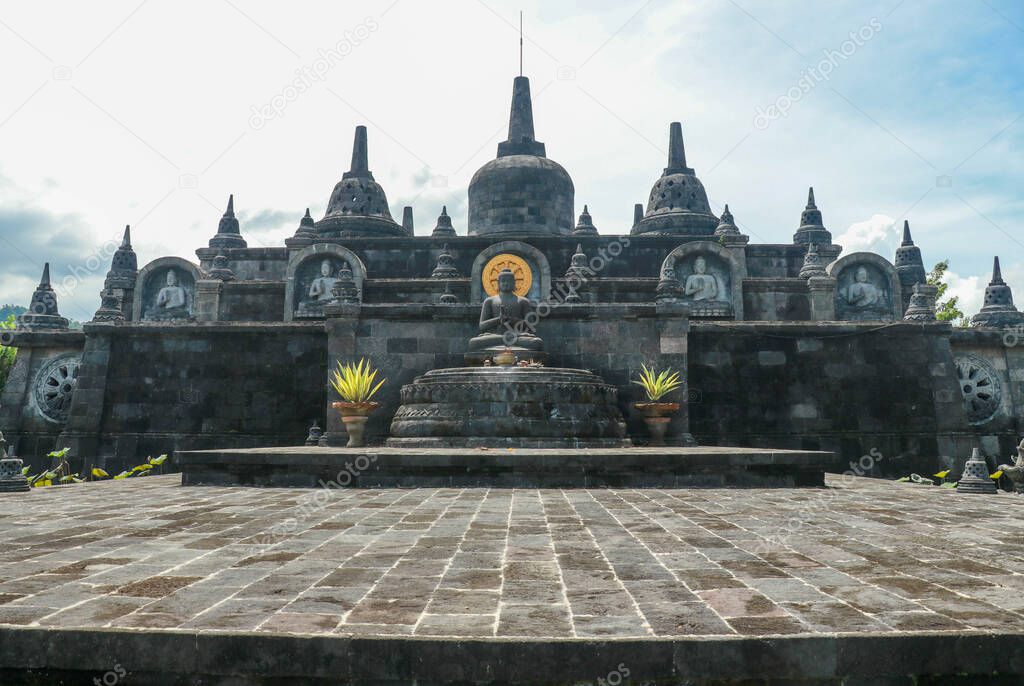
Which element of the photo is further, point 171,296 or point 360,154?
point 360,154

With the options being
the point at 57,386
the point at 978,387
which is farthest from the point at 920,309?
the point at 57,386

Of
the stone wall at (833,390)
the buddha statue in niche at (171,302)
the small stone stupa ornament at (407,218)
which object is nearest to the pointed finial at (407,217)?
the small stone stupa ornament at (407,218)

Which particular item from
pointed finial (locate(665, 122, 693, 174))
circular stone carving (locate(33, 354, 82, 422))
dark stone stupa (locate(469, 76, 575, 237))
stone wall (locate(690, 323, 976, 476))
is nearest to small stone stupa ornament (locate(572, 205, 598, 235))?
dark stone stupa (locate(469, 76, 575, 237))

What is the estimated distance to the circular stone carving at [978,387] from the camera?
17453 millimetres

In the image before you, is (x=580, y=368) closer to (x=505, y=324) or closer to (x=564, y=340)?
(x=564, y=340)

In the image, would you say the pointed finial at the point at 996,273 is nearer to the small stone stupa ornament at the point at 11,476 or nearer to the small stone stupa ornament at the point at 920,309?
the small stone stupa ornament at the point at 920,309

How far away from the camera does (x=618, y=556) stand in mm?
5258

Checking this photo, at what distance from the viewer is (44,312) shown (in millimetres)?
23703

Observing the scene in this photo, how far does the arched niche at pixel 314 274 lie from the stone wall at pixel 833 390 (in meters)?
13.0

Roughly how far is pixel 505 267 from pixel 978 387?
13671 millimetres

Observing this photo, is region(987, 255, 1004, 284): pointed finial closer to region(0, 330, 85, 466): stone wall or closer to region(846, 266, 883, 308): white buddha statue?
region(846, 266, 883, 308): white buddha statue

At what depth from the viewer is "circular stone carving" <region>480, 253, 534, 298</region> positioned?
22.3 m

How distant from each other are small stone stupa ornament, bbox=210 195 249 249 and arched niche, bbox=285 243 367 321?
25.7 feet

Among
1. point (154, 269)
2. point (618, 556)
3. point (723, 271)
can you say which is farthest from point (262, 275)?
point (618, 556)
